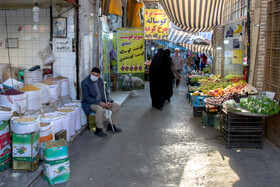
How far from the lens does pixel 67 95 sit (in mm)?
7410

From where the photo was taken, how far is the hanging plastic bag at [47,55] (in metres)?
7.28

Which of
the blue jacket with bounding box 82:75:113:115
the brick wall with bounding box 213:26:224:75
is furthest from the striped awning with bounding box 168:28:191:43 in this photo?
the blue jacket with bounding box 82:75:113:115

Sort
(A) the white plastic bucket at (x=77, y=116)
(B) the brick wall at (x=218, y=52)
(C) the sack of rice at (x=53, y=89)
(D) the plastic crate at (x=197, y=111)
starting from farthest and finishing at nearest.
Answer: (B) the brick wall at (x=218, y=52) → (D) the plastic crate at (x=197, y=111) → (A) the white plastic bucket at (x=77, y=116) → (C) the sack of rice at (x=53, y=89)

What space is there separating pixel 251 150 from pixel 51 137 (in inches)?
145

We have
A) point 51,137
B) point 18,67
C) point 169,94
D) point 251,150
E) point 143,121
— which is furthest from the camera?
point 169,94

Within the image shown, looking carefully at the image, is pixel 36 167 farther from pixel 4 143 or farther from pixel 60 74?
pixel 60 74

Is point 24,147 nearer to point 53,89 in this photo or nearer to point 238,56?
point 53,89

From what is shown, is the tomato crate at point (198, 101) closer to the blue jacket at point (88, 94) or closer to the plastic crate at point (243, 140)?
the plastic crate at point (243, 140)

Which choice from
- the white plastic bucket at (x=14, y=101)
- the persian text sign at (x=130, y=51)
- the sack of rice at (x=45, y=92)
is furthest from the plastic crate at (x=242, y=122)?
the persian text sign at (x=130, y=51)

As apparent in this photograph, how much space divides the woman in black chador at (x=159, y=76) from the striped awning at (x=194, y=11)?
1351 mm

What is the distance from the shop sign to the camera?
7.35 metres

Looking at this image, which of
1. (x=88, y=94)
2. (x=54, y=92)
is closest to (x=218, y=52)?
(x=88, y=94)

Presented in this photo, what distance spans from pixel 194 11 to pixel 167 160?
247 inches

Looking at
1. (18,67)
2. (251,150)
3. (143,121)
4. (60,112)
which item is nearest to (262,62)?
(251,150)
